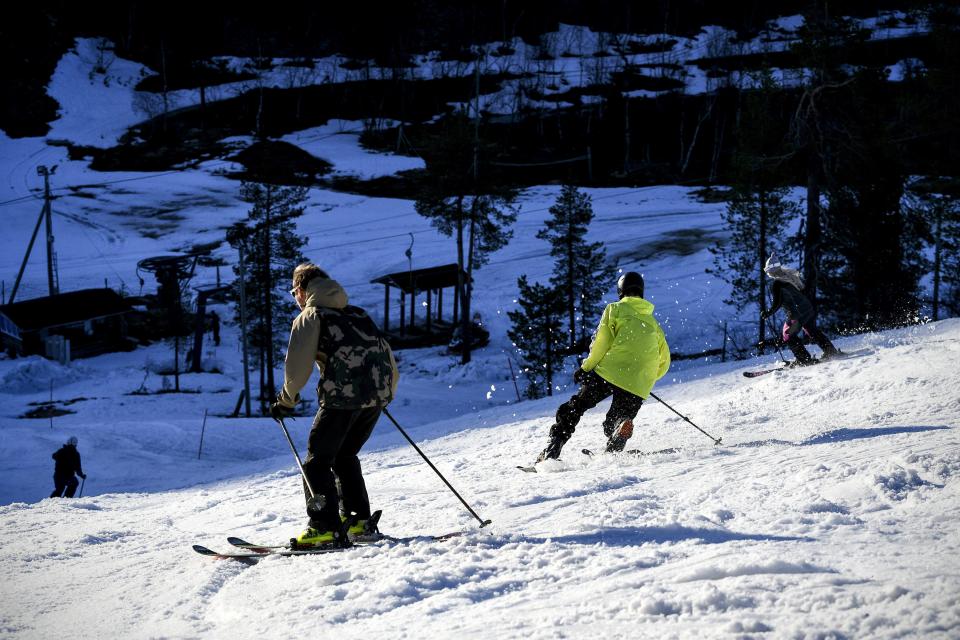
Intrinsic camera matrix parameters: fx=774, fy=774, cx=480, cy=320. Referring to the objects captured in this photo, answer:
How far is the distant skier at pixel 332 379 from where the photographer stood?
453cm

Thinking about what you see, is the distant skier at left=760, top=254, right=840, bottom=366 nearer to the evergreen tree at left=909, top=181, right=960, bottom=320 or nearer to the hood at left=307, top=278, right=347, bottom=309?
the hood at left=307, top=278, right=347, bottom=309

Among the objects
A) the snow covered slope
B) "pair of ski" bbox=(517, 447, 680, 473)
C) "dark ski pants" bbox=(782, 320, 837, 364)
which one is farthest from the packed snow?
"dark ski pants" bbox=(782, 320, 837, 364)

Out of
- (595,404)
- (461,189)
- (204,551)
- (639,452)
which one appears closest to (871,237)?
(461,189)

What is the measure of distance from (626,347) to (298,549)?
317 cm

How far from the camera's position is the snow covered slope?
10.7 ft

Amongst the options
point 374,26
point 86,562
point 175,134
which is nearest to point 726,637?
point 86,562

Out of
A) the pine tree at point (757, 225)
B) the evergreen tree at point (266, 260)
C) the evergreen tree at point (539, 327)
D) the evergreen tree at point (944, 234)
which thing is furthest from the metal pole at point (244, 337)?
the evergreen tree at point (944, 234)

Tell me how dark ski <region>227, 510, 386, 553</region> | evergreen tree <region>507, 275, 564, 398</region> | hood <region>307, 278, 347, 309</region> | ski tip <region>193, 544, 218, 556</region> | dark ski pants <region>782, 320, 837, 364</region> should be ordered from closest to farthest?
1. hood <region>307, 278, 347, 309</region>
2. dark ski <region>227, 510, 386, 553</region>
3. ski tip <region>193, 544, 218, 556</region>
4. dark ski pants <region>782, 320, 837, 364</region>
5. evergreen tree <region>507, 275, 564, 398</region>

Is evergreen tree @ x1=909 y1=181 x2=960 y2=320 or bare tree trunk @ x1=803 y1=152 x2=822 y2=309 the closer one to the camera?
bare tree trunk @ x1=803 y1=152 x2=822 y2=309

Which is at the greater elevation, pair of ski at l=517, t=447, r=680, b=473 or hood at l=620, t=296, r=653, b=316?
hood at l=620, t=296, r=653, b=316

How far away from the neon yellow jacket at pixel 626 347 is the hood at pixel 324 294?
262cm

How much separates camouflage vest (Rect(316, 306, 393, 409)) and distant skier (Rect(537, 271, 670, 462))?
7.62 feet

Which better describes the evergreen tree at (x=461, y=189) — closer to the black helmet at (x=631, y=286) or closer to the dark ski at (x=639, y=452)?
the dark ski at (x=639, y=452)

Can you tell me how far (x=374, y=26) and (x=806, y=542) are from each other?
8773cm
